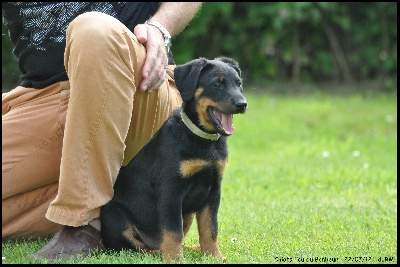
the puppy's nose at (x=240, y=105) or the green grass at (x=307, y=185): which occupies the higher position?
the puppy's nose at (x=240, y=105)

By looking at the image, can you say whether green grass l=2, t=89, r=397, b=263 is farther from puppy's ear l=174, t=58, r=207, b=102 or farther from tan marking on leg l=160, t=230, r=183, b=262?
puppy's ear l=174, t=58, r=207, b=102

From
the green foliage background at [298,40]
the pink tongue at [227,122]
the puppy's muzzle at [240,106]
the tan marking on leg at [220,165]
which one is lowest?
the green foliage background at [298,40]

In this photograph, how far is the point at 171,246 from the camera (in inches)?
131

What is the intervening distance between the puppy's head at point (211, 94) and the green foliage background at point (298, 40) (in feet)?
20.5

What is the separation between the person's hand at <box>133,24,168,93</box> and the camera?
3.54 meters

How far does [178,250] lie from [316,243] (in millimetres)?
811

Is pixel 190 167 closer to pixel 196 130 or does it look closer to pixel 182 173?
pixel 182 173

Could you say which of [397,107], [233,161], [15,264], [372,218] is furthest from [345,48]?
[15,264]

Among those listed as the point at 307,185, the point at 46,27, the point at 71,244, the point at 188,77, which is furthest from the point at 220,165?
the point at 307,185

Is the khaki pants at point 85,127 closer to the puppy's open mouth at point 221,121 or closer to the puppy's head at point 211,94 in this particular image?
the puppy's head at point 211,94

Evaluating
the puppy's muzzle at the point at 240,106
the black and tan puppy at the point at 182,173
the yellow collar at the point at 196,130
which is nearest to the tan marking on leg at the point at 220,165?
the black and tan puppy at the point at 182,173

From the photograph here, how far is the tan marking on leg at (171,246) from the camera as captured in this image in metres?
3.32

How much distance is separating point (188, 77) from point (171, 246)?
79cm

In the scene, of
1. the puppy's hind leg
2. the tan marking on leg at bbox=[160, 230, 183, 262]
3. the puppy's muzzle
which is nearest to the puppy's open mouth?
the puppy's muzzle
